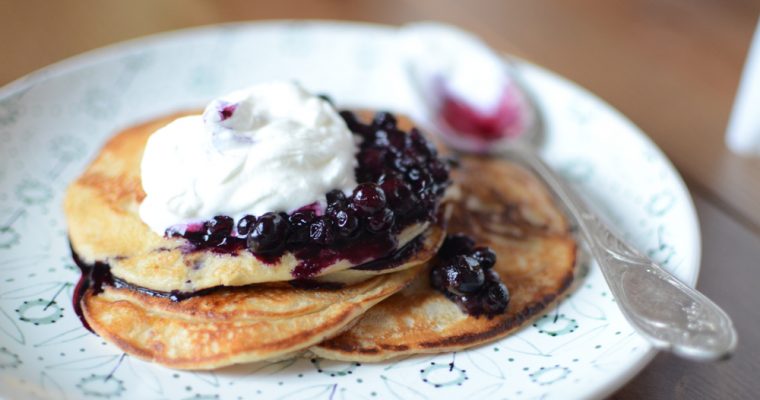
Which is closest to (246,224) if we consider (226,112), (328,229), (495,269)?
(328,229)

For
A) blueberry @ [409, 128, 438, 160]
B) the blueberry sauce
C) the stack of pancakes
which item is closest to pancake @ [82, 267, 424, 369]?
the stack of pancakes

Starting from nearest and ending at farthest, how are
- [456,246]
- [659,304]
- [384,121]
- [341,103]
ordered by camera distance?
[659,304] → [456,246] → [384,121] → [341,103]

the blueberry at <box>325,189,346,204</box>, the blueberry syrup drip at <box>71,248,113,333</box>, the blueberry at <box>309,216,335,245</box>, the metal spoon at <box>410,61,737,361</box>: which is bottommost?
the blueberry syrup drip at <box>71,248,113,333</box>

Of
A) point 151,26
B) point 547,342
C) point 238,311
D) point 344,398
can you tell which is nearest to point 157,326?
point 238,311

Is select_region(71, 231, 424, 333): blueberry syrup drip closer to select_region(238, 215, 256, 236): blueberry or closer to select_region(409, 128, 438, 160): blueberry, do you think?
select_region(238, 215, 256, 236): blueberry

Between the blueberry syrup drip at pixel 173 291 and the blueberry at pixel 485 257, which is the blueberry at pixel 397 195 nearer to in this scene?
the blueberry syrup drip at pixel 173 291

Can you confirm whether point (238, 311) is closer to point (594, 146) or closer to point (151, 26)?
point (594, 146)

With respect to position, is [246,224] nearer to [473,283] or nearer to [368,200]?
[368,200]
